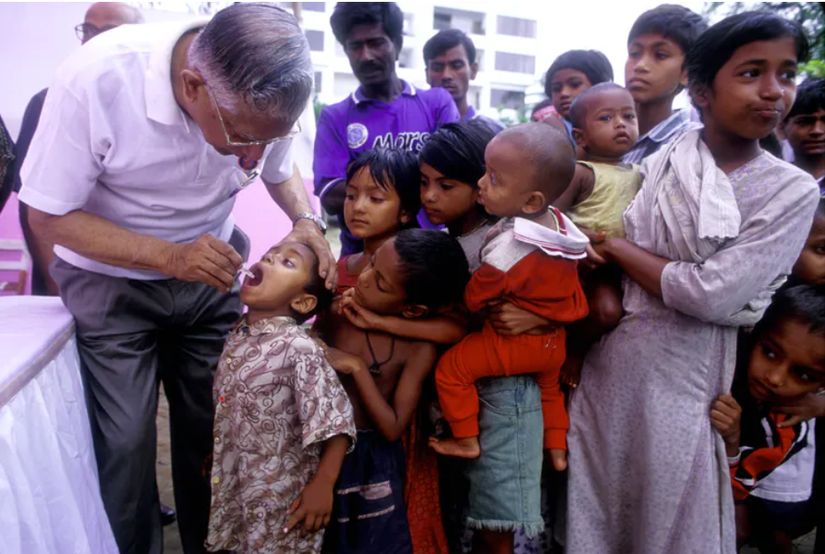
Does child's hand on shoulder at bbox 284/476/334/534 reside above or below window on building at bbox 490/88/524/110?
above

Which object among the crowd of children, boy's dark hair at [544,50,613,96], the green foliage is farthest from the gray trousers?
the green foliage

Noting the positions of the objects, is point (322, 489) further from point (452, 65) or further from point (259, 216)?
point (259, 216)

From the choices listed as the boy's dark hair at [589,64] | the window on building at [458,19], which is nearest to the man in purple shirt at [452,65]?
the boy's dark hair at [589,64]

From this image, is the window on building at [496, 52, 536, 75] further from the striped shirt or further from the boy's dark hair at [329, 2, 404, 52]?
the striped shirt

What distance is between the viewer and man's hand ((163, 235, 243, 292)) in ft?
5.62

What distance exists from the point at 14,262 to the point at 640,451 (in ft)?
13.7

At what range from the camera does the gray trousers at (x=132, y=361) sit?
1.96m

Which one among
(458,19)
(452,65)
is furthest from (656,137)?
(458,19)

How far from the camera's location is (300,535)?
1.78 m

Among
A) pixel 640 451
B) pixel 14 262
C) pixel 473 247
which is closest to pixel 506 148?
pixel 473 247

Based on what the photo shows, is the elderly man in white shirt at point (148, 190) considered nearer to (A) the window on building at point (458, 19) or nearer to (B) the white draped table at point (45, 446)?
(B) the white draped table at point (45, 446)

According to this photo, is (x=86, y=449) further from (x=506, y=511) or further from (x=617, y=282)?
(x=617, y=282)

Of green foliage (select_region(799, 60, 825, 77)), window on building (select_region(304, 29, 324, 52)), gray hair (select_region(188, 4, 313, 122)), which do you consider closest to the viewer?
gray hair (select_region(188, 4, 313, 122))

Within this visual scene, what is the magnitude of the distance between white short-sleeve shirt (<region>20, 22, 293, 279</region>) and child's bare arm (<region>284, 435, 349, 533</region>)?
91 cm
